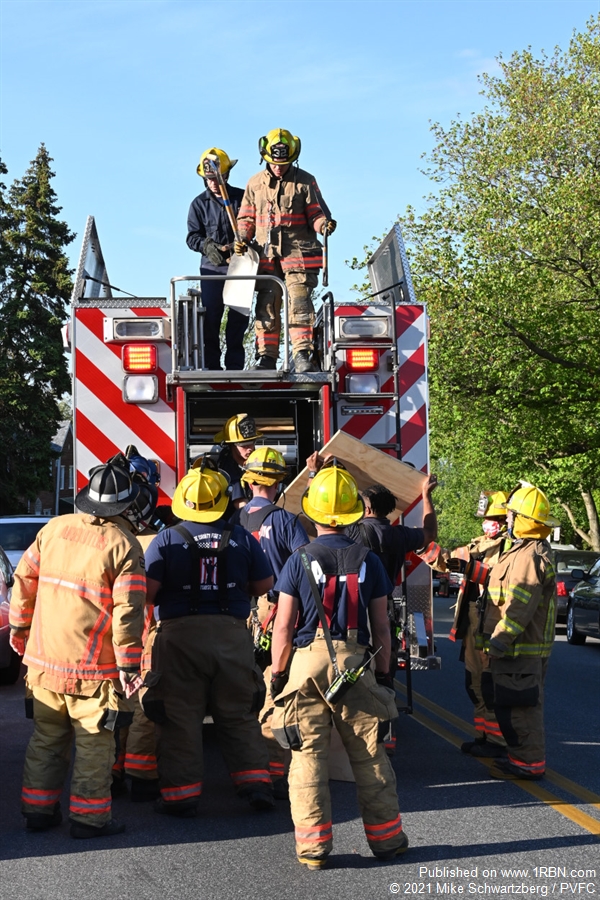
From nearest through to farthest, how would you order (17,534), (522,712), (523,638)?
(522,712) → (523,638) → (17,534)

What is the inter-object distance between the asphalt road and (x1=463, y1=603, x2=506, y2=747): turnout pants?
240 millimetres

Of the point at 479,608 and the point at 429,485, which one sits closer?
the point at 429,485

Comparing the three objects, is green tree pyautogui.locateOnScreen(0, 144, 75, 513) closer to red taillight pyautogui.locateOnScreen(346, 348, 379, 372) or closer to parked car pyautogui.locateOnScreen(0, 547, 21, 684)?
parked car pyautogui.locateOnScreen(0, 547, 21, 684)

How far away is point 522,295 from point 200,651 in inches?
851

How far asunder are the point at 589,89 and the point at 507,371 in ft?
29.9

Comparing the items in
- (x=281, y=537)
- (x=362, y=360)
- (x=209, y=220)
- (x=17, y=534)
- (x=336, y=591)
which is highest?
(x=209, y=220)

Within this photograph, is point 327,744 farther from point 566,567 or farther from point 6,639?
point 566,567

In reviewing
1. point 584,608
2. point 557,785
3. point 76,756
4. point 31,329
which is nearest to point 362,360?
point 557,785

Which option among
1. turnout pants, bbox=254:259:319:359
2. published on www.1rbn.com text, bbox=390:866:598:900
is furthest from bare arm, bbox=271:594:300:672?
turnout pants, bbox=254:259:319:359

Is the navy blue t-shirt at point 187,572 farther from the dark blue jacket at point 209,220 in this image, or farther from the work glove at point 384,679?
the dark blue jacket at point 209,220

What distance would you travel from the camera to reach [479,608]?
7.94 metres

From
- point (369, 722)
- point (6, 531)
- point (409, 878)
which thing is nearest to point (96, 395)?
point (369, 722)

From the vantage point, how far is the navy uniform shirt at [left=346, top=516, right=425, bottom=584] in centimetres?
734

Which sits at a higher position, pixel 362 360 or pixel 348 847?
pixel 362 360
